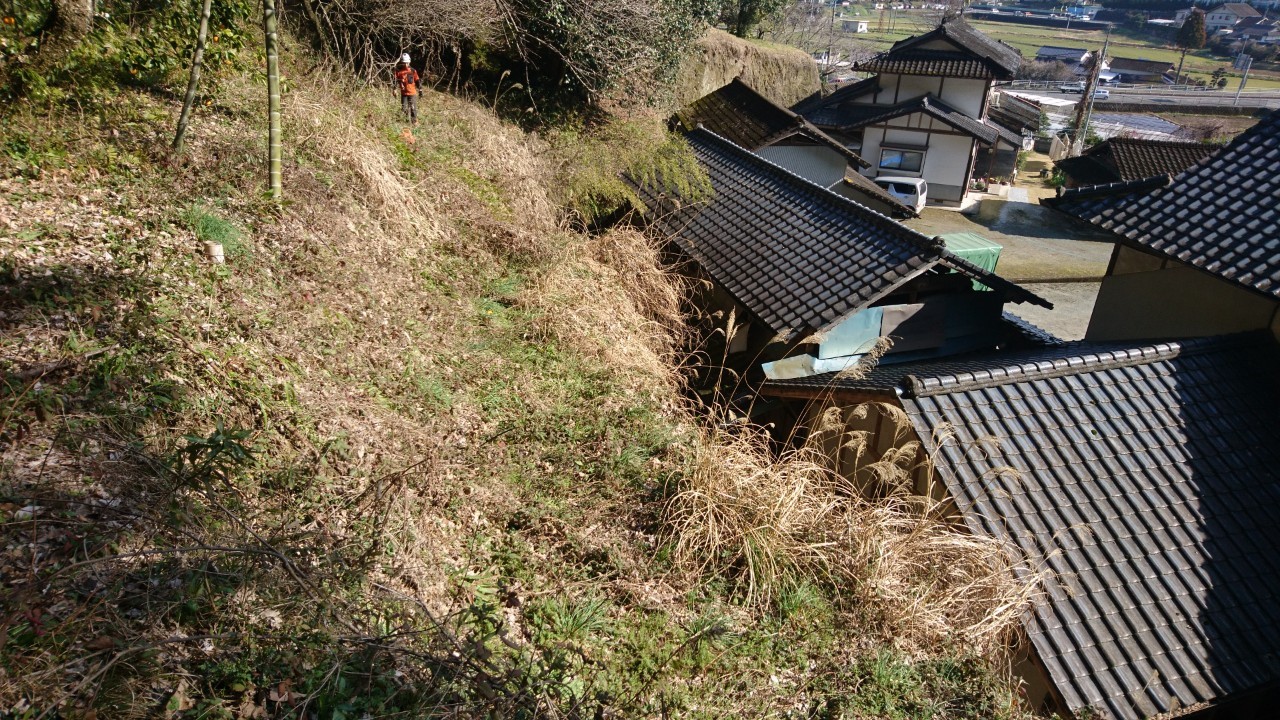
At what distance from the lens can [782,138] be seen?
1570cm

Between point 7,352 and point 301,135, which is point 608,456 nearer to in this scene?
point 7,352

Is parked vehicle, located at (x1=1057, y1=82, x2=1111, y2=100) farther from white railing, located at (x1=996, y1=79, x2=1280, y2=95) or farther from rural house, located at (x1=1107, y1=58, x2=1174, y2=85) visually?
rural house, located at (x1=1107, y1=58, x2=1174, y2=85)

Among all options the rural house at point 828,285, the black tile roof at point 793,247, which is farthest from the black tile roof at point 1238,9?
the rural house at point 828,285

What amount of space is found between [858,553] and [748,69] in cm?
2399

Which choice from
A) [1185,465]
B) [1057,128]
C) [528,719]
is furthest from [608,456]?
[1057,128]

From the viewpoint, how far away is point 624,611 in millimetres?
4750

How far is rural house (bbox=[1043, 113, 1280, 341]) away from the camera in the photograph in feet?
23.4

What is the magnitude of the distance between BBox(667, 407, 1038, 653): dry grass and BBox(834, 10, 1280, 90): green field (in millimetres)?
73542

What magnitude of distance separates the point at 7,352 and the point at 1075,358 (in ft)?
27.6

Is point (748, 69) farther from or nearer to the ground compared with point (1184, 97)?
farther from the ground

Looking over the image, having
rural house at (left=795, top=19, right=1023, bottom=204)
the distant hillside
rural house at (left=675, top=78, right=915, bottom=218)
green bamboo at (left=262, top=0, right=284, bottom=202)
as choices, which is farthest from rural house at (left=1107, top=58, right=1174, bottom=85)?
green bamboo at (left=262, top=0, right=284, bottom=202)

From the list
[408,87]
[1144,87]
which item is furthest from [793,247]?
[1144,87]

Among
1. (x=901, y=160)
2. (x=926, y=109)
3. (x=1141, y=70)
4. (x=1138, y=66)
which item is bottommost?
(x=1141, y=70)

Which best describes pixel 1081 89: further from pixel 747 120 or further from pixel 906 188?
pixel 747 120
